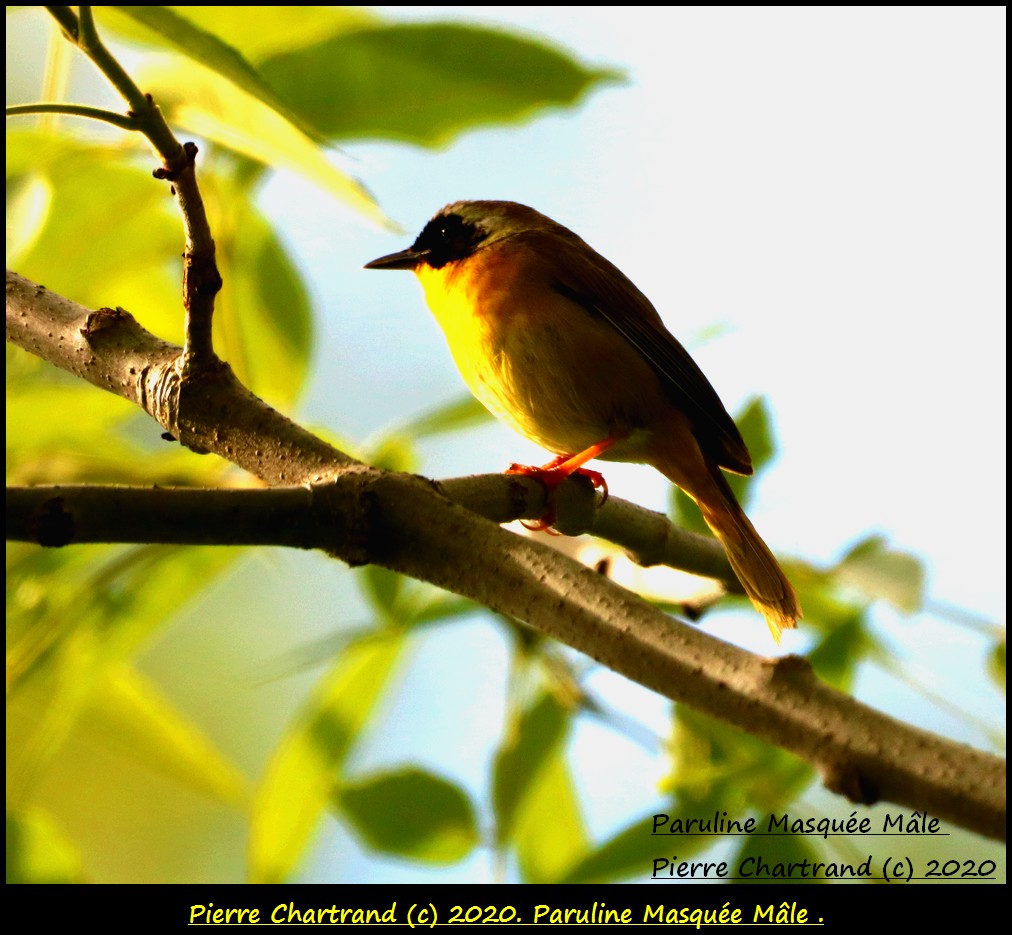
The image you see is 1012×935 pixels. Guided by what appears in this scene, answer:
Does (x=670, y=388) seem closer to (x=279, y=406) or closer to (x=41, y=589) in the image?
(x=279, y=406)

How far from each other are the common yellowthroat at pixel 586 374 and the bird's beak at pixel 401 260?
393mm

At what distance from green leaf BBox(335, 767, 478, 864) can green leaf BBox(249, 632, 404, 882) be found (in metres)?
0.33

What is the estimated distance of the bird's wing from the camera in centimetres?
325

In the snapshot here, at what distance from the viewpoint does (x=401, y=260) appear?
13.2 feet

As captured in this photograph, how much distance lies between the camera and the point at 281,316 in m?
3.11

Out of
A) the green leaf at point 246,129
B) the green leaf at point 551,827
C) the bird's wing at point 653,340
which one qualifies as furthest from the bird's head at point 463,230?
the green leaf at point 551,827

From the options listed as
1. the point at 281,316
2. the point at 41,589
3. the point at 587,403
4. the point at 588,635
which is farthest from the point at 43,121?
the point at 588,635

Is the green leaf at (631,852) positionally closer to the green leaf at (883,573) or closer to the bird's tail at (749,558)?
the bird's tail at (749,558)

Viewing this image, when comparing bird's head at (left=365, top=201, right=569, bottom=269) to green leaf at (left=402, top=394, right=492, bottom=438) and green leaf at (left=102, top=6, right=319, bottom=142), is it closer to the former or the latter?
green leaf at (left=402, top=394, right=492, bottom=438)

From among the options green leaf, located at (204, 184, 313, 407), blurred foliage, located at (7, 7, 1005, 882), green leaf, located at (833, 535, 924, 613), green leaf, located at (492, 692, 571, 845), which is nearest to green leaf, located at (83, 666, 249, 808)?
blurred foliage, located at (7, 7, 1005, 882)

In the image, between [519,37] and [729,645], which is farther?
[519,37]

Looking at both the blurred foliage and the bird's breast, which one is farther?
the bird's breast

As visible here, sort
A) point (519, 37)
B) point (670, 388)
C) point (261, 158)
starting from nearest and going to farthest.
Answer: point (261, 158) → point (519, 37) → point (670, 388)

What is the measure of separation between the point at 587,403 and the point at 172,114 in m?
1.46
